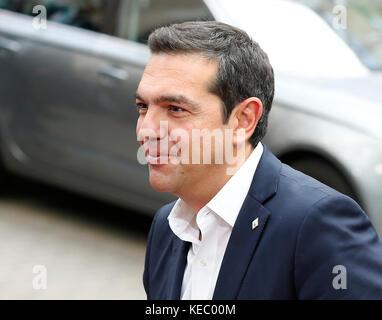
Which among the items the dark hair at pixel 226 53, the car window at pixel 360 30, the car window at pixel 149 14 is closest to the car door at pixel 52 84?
the car window at pixel 149 14

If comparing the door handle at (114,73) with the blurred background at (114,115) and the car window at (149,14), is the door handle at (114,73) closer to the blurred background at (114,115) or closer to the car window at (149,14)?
the blurred background at (114,115)

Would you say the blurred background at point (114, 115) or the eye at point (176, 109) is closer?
the eye at point (176, 109)

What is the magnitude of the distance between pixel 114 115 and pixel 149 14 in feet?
2.22

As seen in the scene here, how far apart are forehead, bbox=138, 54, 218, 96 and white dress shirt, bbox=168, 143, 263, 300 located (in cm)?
23

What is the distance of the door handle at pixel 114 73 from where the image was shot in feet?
15.0

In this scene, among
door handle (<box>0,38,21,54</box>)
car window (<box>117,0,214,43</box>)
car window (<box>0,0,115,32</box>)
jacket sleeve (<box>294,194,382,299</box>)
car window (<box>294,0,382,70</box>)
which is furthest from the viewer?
door handle (<box>0,38,21,54</box>)

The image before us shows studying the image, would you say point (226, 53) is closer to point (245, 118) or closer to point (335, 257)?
point (245, 118)

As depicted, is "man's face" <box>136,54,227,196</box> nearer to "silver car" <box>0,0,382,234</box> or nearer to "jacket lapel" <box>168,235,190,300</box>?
"jacket lapel" <box>168,235,190,300</box>

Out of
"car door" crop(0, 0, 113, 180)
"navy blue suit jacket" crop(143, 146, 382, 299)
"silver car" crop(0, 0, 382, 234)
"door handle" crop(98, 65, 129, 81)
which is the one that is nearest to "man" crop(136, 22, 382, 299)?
"navy blue suit jacket" crop(143, 146, 382, 299)

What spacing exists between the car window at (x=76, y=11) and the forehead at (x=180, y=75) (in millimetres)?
3009

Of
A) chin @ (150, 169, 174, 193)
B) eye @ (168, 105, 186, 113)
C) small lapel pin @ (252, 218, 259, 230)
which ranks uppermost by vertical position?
eye @ (168, 105, 186, 113)

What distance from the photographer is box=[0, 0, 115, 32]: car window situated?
4.89 m

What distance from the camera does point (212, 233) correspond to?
193 centimetres
